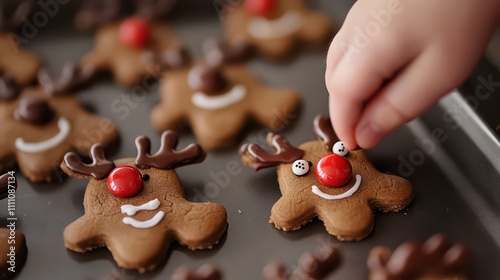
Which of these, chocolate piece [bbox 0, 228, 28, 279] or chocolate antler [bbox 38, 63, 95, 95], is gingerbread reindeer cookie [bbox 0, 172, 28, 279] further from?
chocolate antler [bbox 38, 63, 95, 95]

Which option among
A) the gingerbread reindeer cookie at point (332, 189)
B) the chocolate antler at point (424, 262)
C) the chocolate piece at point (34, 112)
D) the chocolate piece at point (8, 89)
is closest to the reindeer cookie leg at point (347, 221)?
the gingerbread reindeer cookie at point (332, 189)

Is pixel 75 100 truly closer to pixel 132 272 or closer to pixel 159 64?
pixel 159 64

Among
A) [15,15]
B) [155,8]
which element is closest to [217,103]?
[155,8]

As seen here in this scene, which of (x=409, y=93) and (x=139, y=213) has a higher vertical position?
(x=409, y=93)

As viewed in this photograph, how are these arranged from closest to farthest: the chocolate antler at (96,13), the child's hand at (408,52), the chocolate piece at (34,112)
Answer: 1. the child's hand at (408,52)
2. the chocolate piece at (34,112)
3. the chocolate antler at (96,13)

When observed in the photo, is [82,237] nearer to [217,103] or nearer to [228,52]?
[217,103]

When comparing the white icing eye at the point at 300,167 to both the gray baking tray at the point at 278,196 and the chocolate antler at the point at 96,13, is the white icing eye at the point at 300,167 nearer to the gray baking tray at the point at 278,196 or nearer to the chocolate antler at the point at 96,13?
A: the gray baking tray at the point at 278,196
